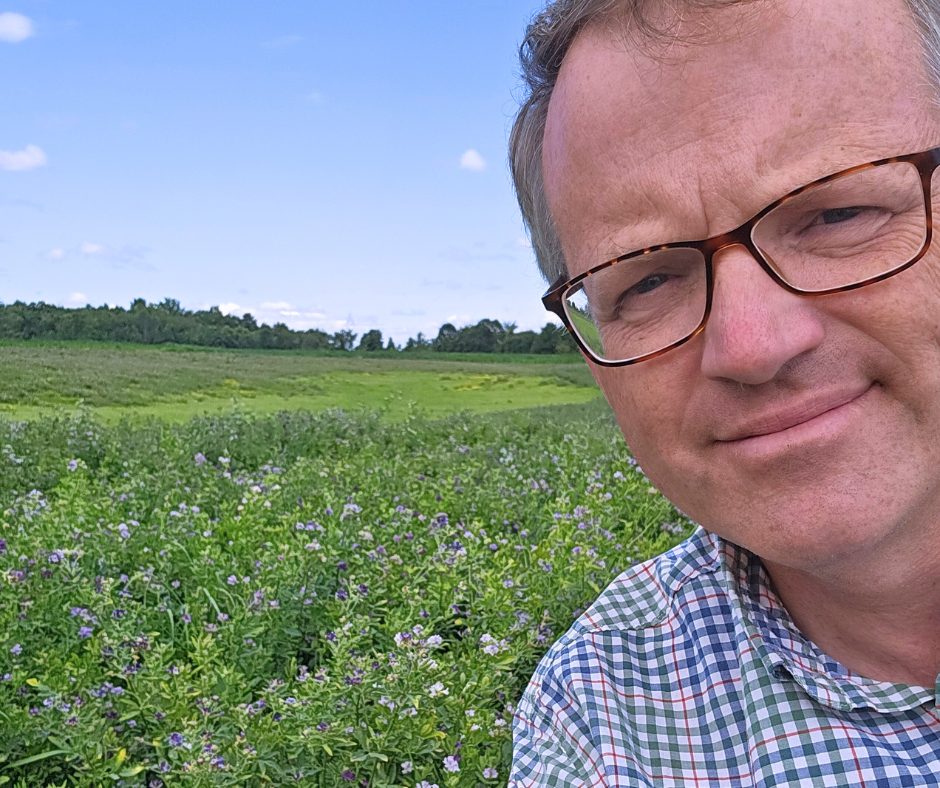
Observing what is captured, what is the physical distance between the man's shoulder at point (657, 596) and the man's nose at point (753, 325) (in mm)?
540

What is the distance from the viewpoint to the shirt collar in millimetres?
1188

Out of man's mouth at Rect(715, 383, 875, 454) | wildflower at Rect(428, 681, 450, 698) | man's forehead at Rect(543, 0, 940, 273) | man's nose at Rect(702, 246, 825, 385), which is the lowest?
wildflower at Rect(428, 681, 450, 698)

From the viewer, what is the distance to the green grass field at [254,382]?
683 cm

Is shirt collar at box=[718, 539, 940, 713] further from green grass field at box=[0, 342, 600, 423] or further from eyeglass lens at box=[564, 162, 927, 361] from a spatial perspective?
green grass field at box=[0, 342, 600, 423]

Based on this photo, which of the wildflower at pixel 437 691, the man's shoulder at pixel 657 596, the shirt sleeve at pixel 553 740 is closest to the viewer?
the shirt sleeve at pixel 553 740

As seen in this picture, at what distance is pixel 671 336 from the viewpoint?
1.14m

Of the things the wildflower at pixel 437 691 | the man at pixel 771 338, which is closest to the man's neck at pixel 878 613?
the man at pixel 771 338

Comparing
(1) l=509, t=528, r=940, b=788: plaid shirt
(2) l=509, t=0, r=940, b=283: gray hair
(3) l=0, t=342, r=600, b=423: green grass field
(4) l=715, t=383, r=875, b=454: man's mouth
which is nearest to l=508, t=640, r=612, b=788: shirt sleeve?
(1) l=509, t=528, r=940, b=788: plaid shirt

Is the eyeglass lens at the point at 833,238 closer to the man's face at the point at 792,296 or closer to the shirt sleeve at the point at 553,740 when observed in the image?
the man's face at the point at 792,296

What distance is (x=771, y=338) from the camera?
3.30 ft

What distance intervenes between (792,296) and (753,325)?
0.07 meters

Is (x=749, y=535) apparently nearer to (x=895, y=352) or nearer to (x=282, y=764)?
(x=895, y=352)

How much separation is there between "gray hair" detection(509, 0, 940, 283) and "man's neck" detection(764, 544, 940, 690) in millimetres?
670

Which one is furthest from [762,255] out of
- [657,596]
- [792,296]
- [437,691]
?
[437,691]
